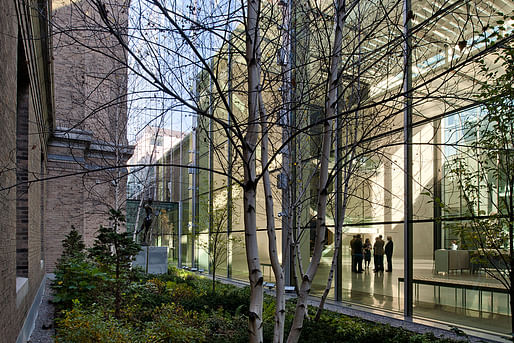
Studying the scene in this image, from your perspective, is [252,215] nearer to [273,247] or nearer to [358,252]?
[273,247]

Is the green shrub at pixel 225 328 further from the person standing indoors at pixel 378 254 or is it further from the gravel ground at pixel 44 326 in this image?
the person standing indoors at pixel 378 254

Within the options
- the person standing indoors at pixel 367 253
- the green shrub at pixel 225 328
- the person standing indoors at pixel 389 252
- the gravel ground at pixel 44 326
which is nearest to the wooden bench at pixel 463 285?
the person standing indoors at pixel 389 252

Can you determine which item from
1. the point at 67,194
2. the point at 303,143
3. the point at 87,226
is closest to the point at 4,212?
the point at 303,143

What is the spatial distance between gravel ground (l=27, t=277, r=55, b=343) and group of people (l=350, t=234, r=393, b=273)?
842cm

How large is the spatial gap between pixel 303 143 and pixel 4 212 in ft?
27.8

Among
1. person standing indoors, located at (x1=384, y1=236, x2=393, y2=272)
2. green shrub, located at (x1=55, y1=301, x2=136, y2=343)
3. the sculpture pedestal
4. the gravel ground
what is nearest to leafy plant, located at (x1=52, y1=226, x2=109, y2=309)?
the gravel ground

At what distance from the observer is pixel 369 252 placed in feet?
41.3

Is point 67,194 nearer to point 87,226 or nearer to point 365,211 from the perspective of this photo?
point 87,226

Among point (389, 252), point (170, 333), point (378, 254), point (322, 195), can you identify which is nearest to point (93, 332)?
point (170, 333)

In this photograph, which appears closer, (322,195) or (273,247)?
(322,195)

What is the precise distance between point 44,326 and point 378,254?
8702mm

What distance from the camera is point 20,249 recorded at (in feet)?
25.2

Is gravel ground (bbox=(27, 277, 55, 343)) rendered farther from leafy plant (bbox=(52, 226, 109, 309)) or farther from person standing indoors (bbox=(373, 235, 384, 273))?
person standing indoors (bbox=(373, 235, 384, 273))

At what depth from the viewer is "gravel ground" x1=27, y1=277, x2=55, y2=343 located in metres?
7.94
